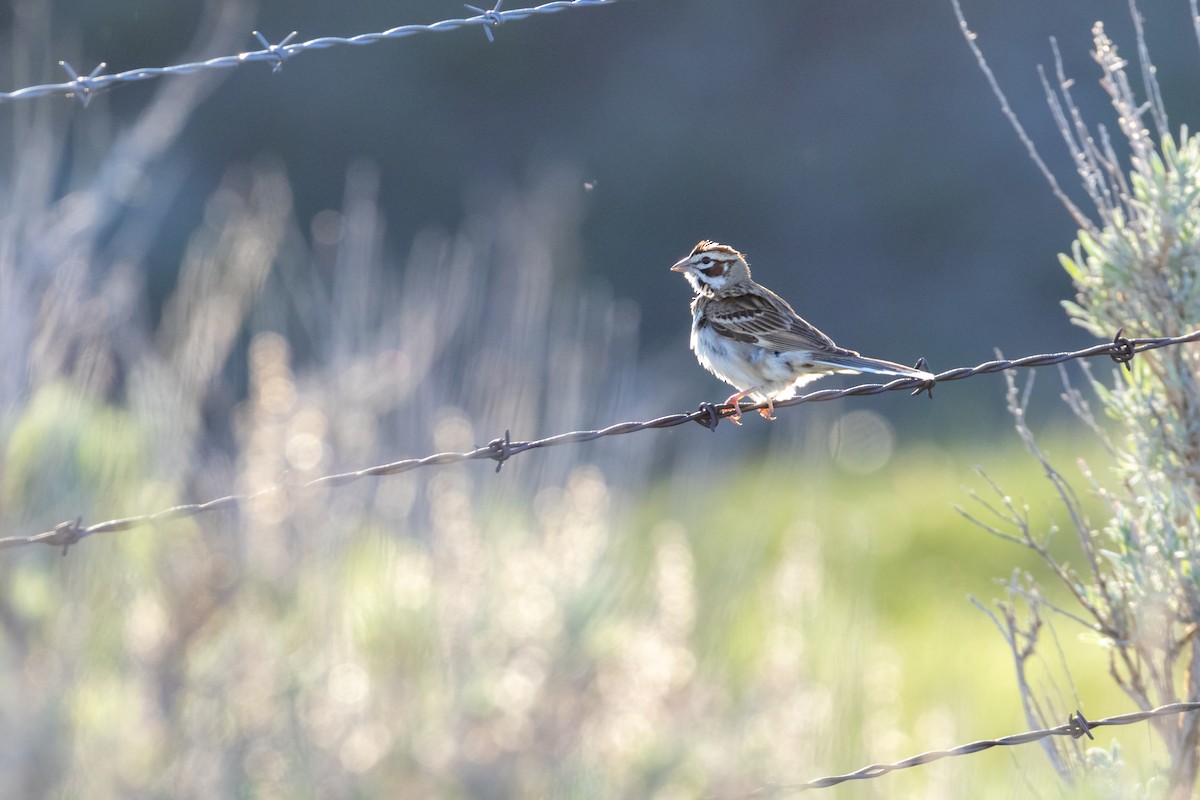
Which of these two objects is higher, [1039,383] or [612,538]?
[1039,383]

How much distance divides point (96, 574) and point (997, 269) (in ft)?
71.5

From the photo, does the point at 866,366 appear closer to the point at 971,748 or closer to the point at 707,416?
the point at 707,416

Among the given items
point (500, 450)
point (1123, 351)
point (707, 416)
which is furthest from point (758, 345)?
point (500, 450)

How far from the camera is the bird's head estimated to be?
7.50 m

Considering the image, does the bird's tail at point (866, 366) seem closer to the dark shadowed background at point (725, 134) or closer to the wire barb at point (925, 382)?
the wire barb at point (925, 382)

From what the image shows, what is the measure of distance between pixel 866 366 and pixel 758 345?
2.87ft

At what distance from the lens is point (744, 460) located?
1922 cm

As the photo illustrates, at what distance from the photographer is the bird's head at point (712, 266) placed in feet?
24.6

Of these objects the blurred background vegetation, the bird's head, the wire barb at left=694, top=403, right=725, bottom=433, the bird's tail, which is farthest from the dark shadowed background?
the wire barb at left=694, top=403, right=725, bottom=433

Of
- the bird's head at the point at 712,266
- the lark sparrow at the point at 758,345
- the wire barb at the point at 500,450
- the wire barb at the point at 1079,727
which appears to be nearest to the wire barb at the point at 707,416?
the wire barb at the point at 500,450

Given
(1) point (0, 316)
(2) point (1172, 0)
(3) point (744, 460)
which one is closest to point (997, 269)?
(2) point (1172, 0)

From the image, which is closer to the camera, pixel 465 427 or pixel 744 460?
pixel 465 427

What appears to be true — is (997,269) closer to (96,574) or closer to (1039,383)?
(1039,383)

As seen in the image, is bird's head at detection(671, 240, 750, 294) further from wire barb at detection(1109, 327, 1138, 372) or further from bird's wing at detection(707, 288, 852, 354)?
wire barb at detection(1109, 327, 1138, 372)
